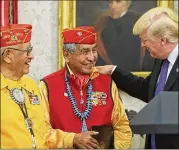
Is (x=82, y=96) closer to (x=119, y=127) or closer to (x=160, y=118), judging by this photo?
(x=119, y=127)

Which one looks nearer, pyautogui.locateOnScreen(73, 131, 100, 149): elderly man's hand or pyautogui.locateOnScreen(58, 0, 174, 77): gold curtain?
pyautogui.locateOnScreen(73, 131, 100, 149): elderly man's hand

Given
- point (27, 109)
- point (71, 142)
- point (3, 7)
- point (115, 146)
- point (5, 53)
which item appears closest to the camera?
point (27, 109)

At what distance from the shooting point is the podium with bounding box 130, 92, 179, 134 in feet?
2.36

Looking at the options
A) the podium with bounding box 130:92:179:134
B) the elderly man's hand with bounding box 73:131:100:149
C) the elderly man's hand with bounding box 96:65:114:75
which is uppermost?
the podium with bounding box 130:92:179:134

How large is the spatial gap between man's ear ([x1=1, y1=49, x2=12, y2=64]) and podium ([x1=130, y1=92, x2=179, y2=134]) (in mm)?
1480

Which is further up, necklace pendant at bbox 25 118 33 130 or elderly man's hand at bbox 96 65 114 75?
elderly man's hand at bbox 96 65 114 75

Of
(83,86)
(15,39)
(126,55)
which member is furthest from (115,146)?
(126,55)

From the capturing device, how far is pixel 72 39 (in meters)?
2.60

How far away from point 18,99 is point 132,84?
0.74m

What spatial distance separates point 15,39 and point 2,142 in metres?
0.57

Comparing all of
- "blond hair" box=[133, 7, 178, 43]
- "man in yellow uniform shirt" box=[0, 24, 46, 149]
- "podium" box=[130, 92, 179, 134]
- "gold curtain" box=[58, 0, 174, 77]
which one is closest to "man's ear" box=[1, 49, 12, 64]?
"man in yellow uniform shirt" box=[0, 24, 46, 149]

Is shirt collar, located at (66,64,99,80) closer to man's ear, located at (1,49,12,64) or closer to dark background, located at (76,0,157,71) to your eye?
man's ear, located at (1,49,12,64)

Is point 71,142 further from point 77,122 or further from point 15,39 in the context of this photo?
point 15,39

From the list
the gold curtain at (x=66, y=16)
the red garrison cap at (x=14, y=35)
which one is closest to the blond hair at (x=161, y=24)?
the red garrison cap at (x=14, y=35)
